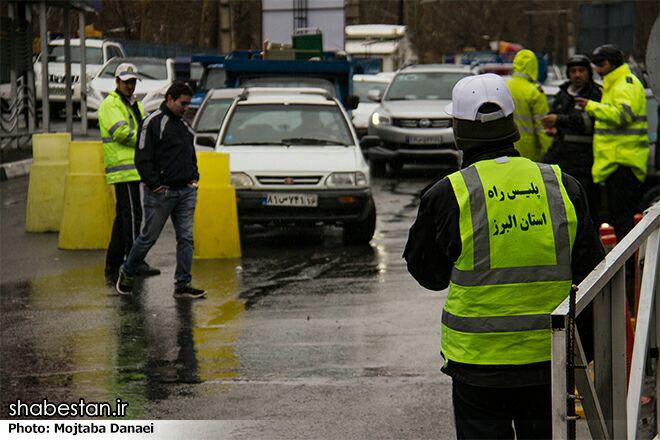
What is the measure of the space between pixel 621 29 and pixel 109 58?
12.9 metres

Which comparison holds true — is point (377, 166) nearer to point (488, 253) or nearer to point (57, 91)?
point (57, 91)

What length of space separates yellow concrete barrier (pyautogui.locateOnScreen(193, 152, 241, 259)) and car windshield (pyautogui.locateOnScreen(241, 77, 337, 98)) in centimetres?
748

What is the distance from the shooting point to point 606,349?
4691 millimetres

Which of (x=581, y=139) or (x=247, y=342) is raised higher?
(x=581, y=139)

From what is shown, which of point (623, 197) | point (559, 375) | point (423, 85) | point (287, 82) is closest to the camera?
point (559, 375)

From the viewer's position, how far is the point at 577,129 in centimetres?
1109

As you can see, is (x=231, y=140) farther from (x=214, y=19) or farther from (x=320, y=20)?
(x=214, y=19)

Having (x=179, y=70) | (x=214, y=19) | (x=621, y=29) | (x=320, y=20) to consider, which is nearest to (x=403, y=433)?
(x=320, y=20)

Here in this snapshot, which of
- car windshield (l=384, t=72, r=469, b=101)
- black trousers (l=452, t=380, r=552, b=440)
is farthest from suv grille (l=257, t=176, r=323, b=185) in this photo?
car windshield (l=384, t=72, r=469, b=101)

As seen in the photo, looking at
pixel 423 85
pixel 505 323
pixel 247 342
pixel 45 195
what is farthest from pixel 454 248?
pixel 423 85

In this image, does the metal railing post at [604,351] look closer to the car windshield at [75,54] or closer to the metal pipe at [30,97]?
the metal pipe at [30,97]

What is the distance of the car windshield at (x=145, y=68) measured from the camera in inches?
1278

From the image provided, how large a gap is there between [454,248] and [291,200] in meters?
9.16

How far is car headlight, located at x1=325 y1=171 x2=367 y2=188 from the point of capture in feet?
44.8
